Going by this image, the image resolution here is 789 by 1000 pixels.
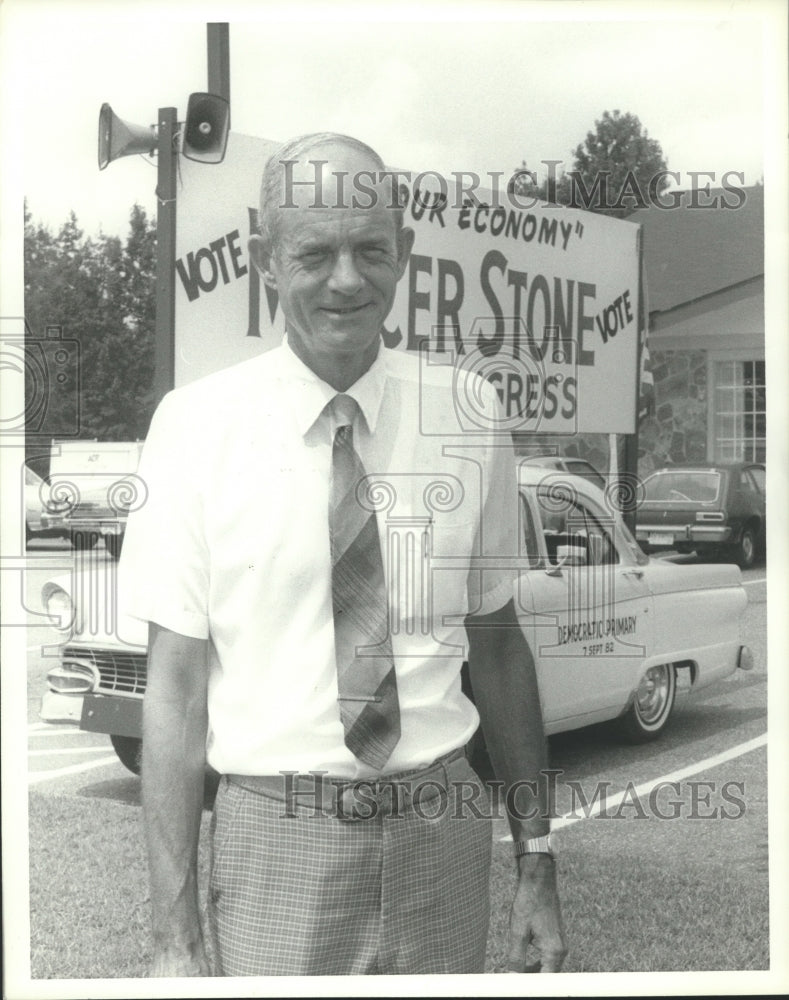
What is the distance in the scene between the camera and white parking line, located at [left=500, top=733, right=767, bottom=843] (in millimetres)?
2602

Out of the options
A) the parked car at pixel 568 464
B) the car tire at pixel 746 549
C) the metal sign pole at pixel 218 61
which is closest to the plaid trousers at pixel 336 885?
the parked car at pixel 568 464

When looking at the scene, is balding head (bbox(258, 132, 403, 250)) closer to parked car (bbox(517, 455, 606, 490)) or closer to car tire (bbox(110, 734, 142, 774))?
parked car (bbox(517, 455, 606, 490))

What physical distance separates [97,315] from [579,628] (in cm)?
127

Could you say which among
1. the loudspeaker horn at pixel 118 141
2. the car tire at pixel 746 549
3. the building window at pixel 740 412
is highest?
the loudspeaker horn at pixel 118 141

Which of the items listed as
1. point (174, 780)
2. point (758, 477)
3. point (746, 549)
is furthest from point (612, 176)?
point (174, 780)

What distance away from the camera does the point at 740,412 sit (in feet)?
8.37

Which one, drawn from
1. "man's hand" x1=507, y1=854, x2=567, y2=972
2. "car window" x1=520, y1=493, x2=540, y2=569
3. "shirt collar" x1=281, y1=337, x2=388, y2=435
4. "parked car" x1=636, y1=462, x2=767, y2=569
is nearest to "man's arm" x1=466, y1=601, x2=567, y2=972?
"man's hand" x1=507, y1=854, x2=567, y2=972

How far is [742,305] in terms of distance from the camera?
2568mm

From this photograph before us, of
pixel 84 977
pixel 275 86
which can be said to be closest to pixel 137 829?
pixel 84 977

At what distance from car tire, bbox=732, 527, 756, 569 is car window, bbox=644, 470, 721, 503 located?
12cm

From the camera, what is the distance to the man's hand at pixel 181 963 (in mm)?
2275

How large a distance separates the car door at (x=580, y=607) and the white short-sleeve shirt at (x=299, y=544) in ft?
0.32

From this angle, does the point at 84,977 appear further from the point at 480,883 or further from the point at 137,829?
the point at 480,883

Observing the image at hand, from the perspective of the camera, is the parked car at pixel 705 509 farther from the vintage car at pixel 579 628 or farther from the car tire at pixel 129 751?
the car tire at pixel 129 751
